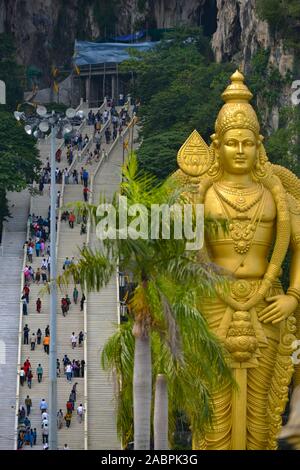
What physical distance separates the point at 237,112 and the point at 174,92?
37.3 metres

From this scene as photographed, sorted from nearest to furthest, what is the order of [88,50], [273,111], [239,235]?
[239,235]
[273,111]
[88,50]

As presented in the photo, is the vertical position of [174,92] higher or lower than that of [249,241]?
lower

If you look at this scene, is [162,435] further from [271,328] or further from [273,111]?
[273,111]

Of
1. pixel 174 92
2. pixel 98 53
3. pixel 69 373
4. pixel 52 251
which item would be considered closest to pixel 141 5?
pixel 98 53

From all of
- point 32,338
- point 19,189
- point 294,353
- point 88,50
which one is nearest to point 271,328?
point 294,353

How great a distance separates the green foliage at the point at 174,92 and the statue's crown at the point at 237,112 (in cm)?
2766

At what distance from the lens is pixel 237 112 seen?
121 ft

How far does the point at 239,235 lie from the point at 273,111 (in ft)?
110

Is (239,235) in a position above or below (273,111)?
above

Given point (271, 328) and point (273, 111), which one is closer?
point (271, 328)

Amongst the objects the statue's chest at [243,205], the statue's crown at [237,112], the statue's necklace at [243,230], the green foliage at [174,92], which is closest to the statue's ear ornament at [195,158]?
the statue's crown at [237,112]

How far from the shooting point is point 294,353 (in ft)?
123

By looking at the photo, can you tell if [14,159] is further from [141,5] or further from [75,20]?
[75,20]

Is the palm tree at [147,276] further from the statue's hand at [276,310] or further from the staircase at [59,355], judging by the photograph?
the staircase at [59,355]
